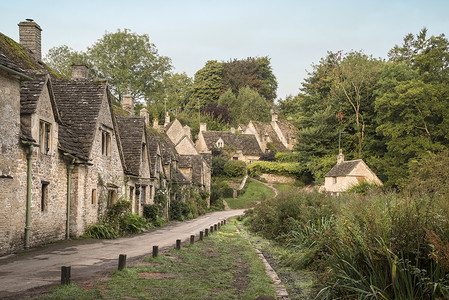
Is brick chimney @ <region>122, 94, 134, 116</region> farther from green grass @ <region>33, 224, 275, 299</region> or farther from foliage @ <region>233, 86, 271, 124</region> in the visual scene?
foliage @ <region>233, 86, 271, 124</region>

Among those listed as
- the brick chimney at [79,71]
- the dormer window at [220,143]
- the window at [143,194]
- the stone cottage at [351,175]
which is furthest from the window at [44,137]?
the dormer window at [220,143]

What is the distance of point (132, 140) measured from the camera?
90.8ft

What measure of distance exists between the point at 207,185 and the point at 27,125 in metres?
40.3

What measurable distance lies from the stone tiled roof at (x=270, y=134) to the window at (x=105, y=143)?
190 feet

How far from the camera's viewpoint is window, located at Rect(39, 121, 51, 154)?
16.0 metres

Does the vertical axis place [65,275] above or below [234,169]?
below

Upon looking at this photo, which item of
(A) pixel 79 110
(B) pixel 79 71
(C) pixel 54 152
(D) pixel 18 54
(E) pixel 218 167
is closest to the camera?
(C) pixel 54 152

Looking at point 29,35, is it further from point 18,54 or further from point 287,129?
point 287,129

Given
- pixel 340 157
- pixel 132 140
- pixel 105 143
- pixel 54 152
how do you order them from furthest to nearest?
pixel 340 157, pixel 132 140, pixel 105 143, pixel 54 152

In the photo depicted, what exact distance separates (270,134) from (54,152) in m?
65.8

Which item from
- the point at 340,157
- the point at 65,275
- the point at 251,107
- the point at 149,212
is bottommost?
the point at 149,212

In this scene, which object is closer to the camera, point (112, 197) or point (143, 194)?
point (112, 197)

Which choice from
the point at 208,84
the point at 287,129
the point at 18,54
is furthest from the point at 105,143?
the point at 208,84

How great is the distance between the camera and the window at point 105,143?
21.9 meters
